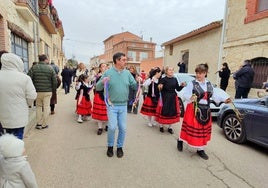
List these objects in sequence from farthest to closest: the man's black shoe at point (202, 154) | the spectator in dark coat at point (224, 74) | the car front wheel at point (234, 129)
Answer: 1. the spectator in dark coat at point (224, 74)
2. the car front wheel at point (234, 129)
3. the man's black shoe at point (202, 154)

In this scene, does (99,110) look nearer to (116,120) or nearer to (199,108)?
(116,120)

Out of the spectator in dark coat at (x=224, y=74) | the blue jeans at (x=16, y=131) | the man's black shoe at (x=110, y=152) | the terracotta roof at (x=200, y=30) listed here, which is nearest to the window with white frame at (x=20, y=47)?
the blue jeans at (x=16, y=131)

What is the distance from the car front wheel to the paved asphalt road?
0.56 feet

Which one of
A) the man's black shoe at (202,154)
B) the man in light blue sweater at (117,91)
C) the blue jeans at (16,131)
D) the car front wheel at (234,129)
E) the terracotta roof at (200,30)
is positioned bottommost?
the man's black shoe at (202,154)

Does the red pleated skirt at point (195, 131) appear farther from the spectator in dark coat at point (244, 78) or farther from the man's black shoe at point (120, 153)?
the spectator in dark coat at point (244, 78)

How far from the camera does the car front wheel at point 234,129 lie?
4.82 m

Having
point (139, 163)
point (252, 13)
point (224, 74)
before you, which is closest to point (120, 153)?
point (139, 163)

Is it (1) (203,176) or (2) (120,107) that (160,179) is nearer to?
(1) (203,176)

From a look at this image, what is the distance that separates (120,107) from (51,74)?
252 centimetres

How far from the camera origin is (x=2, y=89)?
118 inches

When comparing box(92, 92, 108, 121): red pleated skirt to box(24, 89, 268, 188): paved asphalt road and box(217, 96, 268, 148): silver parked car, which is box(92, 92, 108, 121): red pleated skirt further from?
box(217, 96, 268, 148): silver parked car

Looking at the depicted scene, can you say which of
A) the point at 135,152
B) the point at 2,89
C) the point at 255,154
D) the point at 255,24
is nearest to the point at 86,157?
the point at 135,152

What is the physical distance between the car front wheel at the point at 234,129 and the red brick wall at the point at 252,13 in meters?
6.75

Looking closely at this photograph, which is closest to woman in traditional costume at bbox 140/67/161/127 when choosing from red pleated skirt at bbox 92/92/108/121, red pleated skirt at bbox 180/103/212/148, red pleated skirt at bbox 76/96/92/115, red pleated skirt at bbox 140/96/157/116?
red pleated skirt at bbox 140/96/157/116
